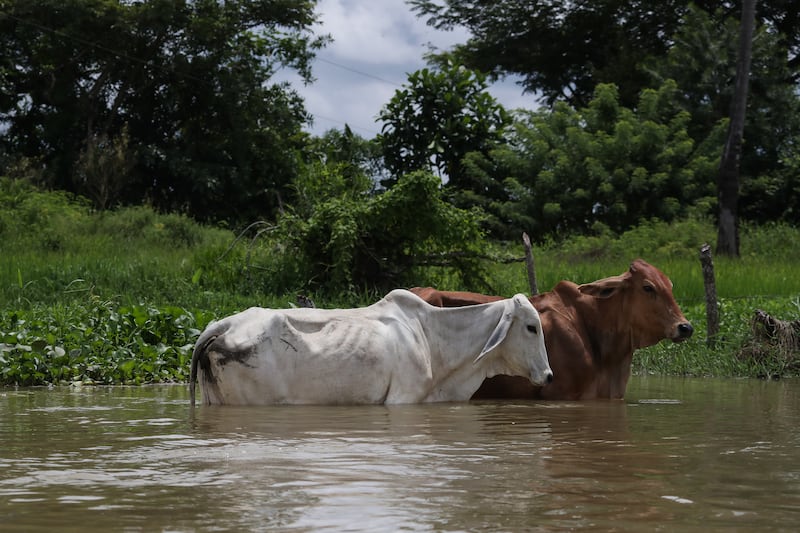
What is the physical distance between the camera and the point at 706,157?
79.9ft

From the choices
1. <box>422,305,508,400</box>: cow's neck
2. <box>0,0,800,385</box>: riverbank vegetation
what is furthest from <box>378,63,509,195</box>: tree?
<box>422,305,508,400</box>: cow's neck

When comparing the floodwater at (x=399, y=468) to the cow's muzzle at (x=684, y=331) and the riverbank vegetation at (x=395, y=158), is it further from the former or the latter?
the riverbank vegetation at (x=395, y=158)

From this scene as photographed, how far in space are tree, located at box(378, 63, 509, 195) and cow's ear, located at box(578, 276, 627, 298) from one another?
52.4 feet

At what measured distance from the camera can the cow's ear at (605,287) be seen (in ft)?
26.1

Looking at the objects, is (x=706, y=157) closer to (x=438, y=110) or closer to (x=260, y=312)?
(x=438, y=110)

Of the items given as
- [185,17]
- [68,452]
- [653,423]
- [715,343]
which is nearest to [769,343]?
[715,343]

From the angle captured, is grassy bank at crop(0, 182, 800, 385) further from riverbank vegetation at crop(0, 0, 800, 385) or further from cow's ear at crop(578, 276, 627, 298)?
cow's ear at crop(578, 276, 627, 298)

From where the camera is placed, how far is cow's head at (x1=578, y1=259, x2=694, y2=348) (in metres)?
7.80

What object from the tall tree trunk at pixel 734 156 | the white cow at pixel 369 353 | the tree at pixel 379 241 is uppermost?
the tall tree trunk at pixel 734 156

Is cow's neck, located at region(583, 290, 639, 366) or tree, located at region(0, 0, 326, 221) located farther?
tree, located at region(0, 0, 326, 221)

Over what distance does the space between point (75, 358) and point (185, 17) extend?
18.6 m

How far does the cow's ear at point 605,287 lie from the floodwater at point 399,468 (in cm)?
106

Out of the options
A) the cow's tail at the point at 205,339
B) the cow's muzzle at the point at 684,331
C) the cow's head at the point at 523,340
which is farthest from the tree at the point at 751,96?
the cow's tail at the point at 205,339

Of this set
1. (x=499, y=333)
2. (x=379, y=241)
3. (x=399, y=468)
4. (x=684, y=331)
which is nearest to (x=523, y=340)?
(x=499, y=333)
